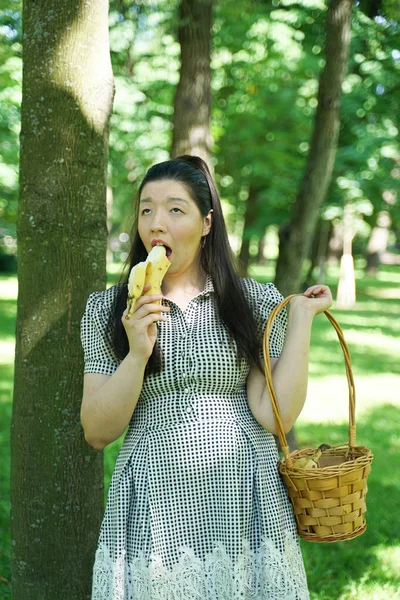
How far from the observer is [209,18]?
6223 millimetres

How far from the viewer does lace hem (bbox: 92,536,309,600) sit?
2.35 m

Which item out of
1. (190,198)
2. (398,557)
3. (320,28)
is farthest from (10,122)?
(190,198)

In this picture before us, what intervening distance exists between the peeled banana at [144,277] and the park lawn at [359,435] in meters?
2.72

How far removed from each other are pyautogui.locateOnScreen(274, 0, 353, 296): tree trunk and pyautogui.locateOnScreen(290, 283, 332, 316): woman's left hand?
12.8 ft

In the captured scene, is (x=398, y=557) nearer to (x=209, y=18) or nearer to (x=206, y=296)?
(x=206, y=296)

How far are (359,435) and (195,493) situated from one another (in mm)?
6180

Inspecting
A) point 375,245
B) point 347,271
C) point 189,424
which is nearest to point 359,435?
point 189,424

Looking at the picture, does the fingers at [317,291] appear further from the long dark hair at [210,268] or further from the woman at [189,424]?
the long dark hair at [210,268]

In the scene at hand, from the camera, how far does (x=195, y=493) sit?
7.84ft

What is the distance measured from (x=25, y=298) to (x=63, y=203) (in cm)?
42

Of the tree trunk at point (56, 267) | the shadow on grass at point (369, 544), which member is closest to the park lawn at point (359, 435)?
the shadow on grass at point (369, 544)

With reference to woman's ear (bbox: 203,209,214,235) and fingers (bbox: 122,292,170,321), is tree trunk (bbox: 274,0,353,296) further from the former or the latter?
fingers (bbox: 122,292,170,321)

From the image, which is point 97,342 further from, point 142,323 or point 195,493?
point 195,493

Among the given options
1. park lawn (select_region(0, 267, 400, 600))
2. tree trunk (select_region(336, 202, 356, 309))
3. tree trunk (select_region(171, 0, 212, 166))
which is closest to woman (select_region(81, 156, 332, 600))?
park lawn (select_region(0, 267, 400, 600))
